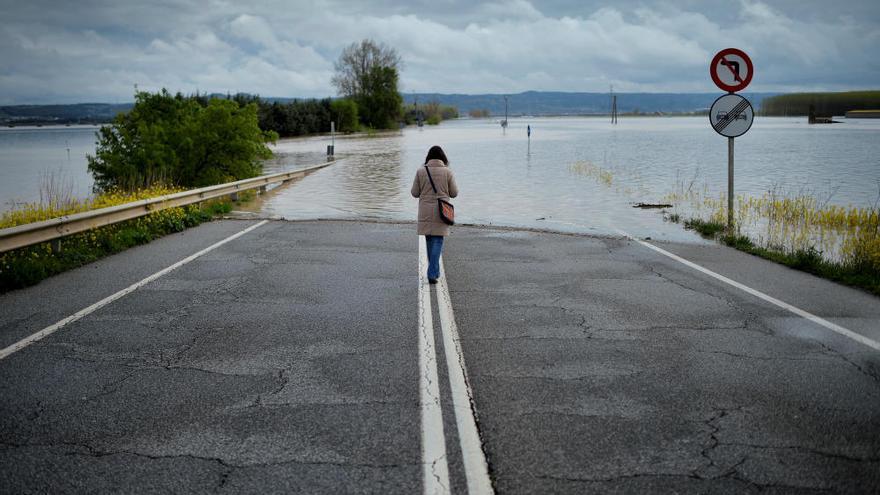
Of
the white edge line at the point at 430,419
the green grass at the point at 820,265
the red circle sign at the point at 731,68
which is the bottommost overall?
the white edge line at the point at 430,419

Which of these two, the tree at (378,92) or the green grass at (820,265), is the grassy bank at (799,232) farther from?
the tree at (378,92)

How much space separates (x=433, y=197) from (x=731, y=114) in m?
7.34

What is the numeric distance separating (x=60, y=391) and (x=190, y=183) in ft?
60.8

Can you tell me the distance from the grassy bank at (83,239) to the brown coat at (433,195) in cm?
504

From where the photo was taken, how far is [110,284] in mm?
9195

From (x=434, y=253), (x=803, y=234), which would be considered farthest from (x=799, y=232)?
(x=434, y=253)

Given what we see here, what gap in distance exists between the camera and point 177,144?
73.0 feet

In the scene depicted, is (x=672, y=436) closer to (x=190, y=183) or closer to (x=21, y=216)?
(x=21, y=216)

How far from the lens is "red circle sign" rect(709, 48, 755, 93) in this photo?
44.7ft

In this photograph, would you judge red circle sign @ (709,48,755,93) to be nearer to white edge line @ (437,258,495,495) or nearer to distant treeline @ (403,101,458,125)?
white edge line @ (437,258,495,495)

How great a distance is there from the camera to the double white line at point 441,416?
379 centimetres

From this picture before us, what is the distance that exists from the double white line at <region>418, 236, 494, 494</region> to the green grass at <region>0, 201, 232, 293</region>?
5478 millimetres

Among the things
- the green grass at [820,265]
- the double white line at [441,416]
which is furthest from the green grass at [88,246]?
the green grass at [820,265]

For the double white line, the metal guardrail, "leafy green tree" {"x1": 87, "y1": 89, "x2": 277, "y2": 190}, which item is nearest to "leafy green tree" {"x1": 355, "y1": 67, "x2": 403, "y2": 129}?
"leafy green tree" {"x1": 87, "y1": 89, "x2": 277, "y2": 190}
